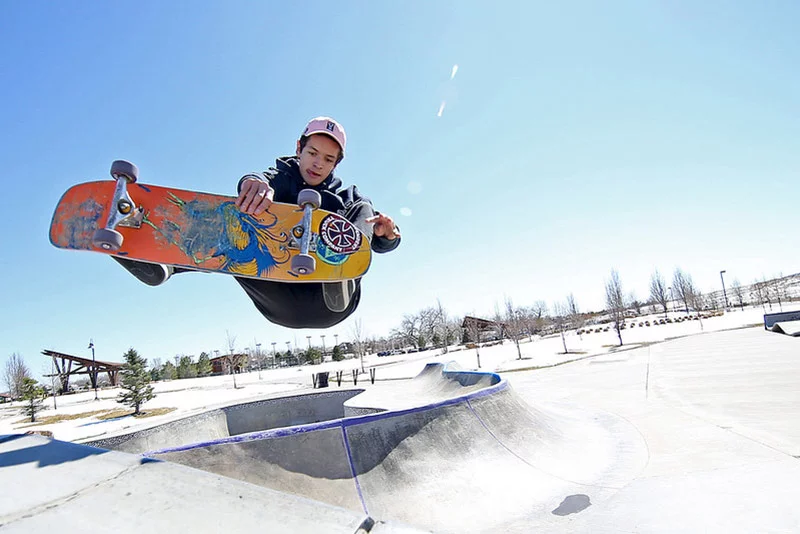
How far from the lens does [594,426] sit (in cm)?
784

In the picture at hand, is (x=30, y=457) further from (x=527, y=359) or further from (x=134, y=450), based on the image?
(x=527, y=359)

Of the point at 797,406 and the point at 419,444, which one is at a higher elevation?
the point at 419,444

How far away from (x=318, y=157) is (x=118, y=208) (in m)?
1.78

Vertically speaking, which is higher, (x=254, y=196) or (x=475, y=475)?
Answer: (x=254, y=196)

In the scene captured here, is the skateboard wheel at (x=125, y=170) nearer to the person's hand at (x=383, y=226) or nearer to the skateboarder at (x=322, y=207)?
the skateboarder at (x=322, y=207)

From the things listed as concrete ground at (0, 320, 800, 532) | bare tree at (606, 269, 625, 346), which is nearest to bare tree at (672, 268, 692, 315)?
bare tree at (606, 269, 625, 346)

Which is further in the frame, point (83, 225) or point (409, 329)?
point (409, 329)

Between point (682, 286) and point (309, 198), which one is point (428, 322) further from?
point (309, 198)

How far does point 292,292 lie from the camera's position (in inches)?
156


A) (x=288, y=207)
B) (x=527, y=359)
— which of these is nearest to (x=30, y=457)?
(x=288, y=207)

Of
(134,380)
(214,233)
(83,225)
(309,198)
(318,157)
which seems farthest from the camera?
(134,380)

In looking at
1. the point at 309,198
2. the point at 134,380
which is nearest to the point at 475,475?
the point at 309,198

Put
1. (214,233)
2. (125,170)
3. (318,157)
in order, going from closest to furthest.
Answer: (125,170) → (318,157) → (214,233)

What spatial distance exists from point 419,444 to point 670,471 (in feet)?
11.1
